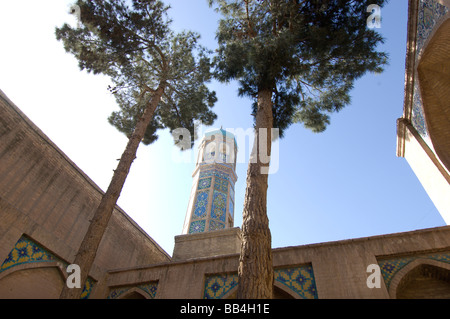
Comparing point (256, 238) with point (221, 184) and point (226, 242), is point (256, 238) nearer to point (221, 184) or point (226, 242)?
point (226, 242)

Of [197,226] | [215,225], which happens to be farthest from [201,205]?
[215,225]

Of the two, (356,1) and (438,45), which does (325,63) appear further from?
(438,45)

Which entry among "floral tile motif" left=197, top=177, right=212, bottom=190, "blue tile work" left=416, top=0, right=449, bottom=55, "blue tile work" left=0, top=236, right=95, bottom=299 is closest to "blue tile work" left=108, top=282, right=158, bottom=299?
"blue tile work" left=0, top=236, right=95, bottom=299

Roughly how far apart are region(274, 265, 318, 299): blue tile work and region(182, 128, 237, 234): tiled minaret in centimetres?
488

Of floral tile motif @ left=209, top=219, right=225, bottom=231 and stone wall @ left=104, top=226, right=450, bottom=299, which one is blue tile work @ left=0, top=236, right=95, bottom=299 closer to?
stone wall @ left=104, top=226, right=450, bottom=299

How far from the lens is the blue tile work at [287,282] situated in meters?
5.29

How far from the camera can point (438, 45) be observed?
5.93 metres

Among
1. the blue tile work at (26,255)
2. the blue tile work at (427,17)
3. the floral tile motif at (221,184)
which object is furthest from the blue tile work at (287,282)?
the floral tile motif at (221,184)

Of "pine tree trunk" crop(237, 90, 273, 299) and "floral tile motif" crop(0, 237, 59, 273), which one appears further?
"floral tile motif" crop(0, 237, 59, 273)

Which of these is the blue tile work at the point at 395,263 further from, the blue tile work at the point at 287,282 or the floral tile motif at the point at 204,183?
the floral tile motif at the point at 204,183

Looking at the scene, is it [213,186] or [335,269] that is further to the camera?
[213,186]

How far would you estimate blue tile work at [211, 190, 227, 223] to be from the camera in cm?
1093

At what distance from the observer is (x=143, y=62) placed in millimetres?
8773

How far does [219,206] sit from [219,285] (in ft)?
17.9
